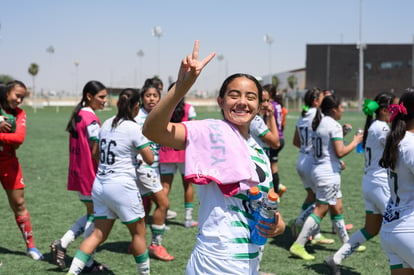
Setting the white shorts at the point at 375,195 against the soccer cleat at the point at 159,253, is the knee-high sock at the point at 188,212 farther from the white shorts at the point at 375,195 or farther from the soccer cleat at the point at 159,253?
the white shorts at the point at 375,195

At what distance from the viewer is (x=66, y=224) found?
7469 millimetres

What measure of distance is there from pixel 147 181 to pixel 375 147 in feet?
8.63

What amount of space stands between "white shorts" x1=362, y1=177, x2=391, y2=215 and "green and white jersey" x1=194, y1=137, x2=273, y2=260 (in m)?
2.67

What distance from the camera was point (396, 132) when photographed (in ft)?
11.5

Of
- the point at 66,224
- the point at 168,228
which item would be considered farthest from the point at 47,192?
the point at 168,228

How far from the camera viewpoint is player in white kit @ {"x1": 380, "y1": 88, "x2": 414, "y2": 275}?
11.2 feet

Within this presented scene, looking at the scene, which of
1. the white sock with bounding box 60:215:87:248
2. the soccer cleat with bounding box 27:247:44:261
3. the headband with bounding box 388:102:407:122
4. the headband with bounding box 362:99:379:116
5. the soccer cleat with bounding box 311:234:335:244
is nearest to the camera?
the headband with bounding box 388:102:407:122

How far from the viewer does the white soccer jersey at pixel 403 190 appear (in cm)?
341

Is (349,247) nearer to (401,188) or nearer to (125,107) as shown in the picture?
(401,188)

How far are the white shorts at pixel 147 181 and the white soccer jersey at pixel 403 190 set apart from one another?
308 cm

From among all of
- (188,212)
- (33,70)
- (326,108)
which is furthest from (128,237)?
(33,70)

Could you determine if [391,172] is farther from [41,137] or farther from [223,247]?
[41,137]

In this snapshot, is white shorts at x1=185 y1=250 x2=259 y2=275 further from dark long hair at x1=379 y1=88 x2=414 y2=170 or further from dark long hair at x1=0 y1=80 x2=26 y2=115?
dark long hair at x1=0 y1=80 x2=26 y2=115

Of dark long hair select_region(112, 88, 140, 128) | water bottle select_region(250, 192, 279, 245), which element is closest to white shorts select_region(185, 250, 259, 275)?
water bottle select_region(250, 192, 279, 245)
